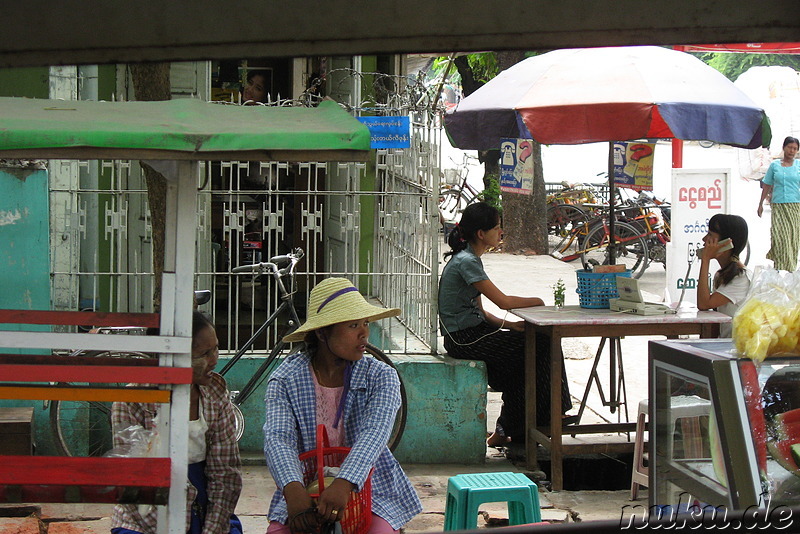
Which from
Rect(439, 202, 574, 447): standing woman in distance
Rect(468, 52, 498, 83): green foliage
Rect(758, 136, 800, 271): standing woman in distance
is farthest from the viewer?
Rect(468, 52, 498, 83): green foliage

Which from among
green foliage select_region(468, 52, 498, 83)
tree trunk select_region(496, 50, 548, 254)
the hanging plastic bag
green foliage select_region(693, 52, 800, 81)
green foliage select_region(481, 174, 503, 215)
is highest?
green foliage select_region(693, 52, 800, 81)

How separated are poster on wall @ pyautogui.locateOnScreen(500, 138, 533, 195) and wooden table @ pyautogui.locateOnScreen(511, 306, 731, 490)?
4.51 ft

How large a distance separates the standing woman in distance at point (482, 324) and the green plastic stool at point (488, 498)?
2042mm

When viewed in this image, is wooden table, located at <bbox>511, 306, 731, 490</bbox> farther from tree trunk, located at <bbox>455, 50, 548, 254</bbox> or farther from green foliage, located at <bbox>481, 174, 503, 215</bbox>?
tree trunk, located at <bbox>455, 50, 548, 254</bbox>

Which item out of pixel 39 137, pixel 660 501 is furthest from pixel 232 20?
pixel 660 501

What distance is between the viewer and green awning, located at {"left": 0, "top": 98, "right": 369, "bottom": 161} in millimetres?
2375

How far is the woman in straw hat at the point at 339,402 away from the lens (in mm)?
2947

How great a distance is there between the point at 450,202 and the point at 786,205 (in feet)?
22.7

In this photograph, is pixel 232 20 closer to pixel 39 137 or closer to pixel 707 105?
pixel 39 137

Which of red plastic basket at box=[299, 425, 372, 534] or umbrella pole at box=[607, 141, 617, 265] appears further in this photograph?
umbrella pole at box=[607, 141, 617, 265]

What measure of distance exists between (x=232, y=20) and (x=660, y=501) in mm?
2302

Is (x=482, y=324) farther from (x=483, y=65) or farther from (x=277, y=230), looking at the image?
(x=483, y=65)

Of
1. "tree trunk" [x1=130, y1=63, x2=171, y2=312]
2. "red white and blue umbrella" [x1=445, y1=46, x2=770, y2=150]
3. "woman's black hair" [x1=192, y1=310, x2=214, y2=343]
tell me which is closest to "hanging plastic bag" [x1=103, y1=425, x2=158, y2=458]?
Answer: "woman's black hair" [x1=192, y1=310, x2=214, y2=343]

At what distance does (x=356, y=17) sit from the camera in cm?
198
